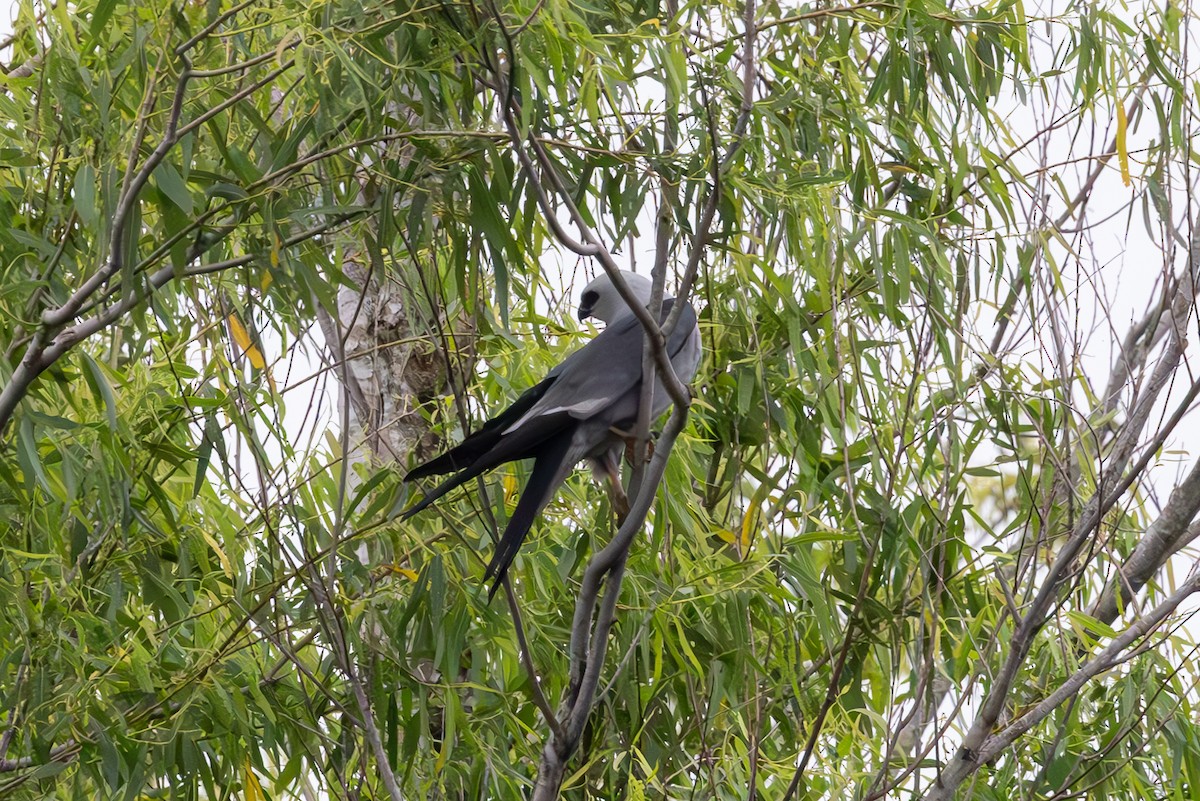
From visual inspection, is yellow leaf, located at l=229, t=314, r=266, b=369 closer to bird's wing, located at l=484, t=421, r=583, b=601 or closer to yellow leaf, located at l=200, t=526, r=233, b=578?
yellow leaf, located at l=200, t=526, r=233, b=578

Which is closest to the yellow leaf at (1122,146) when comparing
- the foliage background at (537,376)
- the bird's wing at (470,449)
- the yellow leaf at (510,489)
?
the foliage background at (537,376)

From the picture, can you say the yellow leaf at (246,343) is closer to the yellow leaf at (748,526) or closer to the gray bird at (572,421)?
the gray bird at (572,421)

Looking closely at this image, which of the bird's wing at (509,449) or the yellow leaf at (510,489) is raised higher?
the bird's wing at (509,449)

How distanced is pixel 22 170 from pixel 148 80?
18.5 inches

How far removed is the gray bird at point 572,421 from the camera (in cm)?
195

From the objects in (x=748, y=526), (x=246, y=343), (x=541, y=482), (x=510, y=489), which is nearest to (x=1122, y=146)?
(x=748, y=526)

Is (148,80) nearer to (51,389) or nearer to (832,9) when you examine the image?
(51,389)

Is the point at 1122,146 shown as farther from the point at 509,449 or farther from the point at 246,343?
the point at 246,343

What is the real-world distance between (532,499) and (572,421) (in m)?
0.18

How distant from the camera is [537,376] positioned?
97.4 inches

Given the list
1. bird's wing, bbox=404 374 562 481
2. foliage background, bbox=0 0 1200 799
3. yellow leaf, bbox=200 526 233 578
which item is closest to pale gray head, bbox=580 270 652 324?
foliage background, bbox=0 0 1200 799

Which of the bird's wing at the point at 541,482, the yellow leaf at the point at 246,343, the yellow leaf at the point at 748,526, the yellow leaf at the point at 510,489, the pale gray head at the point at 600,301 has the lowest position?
the yellow leaf at the point at 748,526

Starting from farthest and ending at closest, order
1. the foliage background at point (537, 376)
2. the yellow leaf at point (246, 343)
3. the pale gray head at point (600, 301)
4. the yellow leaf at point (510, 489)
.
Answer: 1. the pale gray head at point (600, 301)
2. the yellow leaf at point (510, 489)
3. the yellow leaf at point (246, 343)
4. the foliage background at point (537, 376)

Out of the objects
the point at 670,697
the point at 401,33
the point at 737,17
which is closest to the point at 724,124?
the point at 737,17
